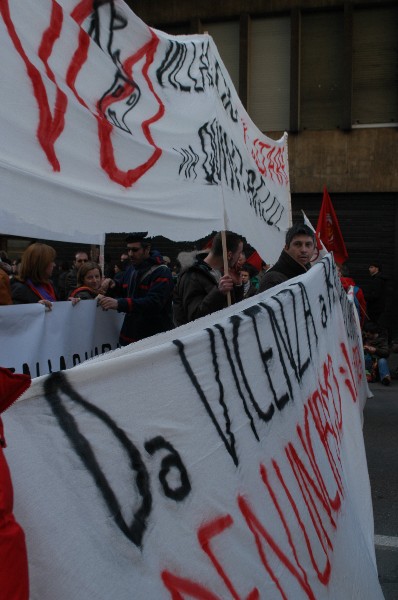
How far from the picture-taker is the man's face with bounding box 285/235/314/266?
448 centimetres

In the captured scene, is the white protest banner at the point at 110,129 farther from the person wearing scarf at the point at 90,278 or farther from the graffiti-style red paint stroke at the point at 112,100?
the person wearing scarf at the point at 90,278


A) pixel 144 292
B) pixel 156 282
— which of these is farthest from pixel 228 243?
pixel 144 292

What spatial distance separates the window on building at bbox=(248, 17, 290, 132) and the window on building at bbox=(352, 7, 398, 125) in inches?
58.6

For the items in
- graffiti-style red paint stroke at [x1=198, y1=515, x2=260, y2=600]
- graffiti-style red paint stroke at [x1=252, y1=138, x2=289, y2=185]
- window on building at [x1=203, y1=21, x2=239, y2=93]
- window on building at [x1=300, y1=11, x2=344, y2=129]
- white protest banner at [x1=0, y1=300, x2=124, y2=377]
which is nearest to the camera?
graffiti-style red paint stroke at [x1=198, y1=515, x2=260, y2=600]

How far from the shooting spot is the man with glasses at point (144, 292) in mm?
4805

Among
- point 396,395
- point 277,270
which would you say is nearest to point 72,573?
point 277,270

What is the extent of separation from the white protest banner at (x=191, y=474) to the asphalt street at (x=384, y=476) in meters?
0.89

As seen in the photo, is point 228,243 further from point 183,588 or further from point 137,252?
point 183,588

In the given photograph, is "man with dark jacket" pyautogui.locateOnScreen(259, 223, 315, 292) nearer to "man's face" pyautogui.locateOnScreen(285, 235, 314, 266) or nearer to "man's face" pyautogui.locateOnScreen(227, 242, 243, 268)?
"man's face" pyautogui.locateOnScreen(285, 235, 314, 266)

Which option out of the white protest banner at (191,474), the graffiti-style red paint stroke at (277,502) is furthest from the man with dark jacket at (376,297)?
the graffiti-style red paint stroke at (277,502)

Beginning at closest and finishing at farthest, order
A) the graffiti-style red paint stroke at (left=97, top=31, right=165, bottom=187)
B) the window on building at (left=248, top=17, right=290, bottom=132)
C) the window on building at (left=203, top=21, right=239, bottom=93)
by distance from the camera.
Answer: the graffiti-style red paint stroke at (left=97, top=31, right=165, bottom=187) → the window on building at (left=248, top=17, right=290, bottom=132) → the window on building at (left=203, top=21, right=239, bottom=93)

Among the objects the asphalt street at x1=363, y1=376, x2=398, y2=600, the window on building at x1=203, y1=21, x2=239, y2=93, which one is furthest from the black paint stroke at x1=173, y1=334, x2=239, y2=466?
the window on building at x1=203, y1=21, x2=239, y2=93

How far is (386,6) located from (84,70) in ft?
45.1

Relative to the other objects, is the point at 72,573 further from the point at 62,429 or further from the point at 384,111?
the point at 384,111
